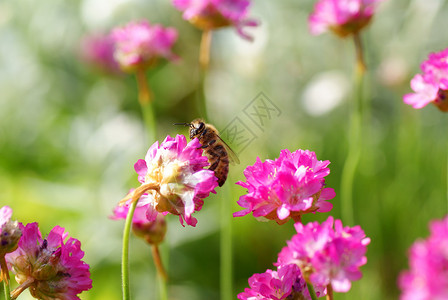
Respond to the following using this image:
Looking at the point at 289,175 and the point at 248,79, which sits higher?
the point at 248,79

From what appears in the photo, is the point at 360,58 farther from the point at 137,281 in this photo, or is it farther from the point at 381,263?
the point at 137,281

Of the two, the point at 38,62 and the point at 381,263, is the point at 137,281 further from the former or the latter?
the point at 38,62

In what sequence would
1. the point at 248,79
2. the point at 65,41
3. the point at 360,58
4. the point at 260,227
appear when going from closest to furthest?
the point at 360,58 → the point at 260,227 → the point at 248,79 → the point at 65,41

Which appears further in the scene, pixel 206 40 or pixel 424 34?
pixel 424 34

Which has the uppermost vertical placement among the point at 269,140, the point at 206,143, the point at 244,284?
the point at 269,140

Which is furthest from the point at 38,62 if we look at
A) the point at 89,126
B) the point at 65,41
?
the point at 89,126

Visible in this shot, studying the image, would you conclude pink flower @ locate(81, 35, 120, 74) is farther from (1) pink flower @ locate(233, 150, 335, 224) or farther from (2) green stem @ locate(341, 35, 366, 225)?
(1) pink flower @ locate(233, 150, 335, 224)

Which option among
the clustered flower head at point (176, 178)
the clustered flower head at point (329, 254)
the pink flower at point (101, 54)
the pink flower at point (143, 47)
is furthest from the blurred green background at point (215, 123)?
the clustered flower head at point (329, 254)

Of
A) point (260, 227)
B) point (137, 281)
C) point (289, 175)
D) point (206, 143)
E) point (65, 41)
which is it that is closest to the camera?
point (289, 175)
